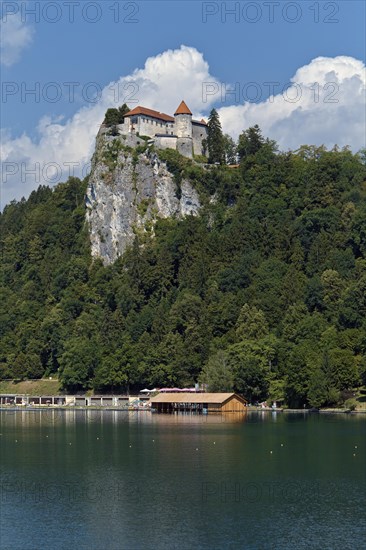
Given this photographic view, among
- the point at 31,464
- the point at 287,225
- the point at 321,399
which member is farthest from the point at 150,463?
the point at 287,225

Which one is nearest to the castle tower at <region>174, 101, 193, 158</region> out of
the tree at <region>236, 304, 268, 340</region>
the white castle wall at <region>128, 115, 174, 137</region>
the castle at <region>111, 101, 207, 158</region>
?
the castle at <region>111, 101, 207, 158</region>

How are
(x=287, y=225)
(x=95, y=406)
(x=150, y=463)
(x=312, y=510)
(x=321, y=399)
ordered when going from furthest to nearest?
(x=287, y=225)
(x=95, y=406)
(x=321, y=399)
(x=150, y=463)
(x=312, y=510)

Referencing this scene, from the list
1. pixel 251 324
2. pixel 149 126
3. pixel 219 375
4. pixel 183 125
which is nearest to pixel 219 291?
pixel 251 324

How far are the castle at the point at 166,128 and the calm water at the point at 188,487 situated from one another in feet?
263

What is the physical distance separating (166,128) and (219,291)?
37101 millimetres

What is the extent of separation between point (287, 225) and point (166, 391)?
37.7 metres

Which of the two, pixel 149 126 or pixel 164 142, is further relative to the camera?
pixel 149 126

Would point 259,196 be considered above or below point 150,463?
above

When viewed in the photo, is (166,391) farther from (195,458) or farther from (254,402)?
(195,458)

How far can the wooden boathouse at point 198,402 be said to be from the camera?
4478 inches

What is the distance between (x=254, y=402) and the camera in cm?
11769

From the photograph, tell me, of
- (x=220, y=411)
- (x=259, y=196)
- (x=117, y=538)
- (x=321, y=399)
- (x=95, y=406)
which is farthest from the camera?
(x=259, y=196)

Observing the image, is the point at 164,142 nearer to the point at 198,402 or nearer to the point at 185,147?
the point at 185,147

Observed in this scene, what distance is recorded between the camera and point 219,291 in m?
142
